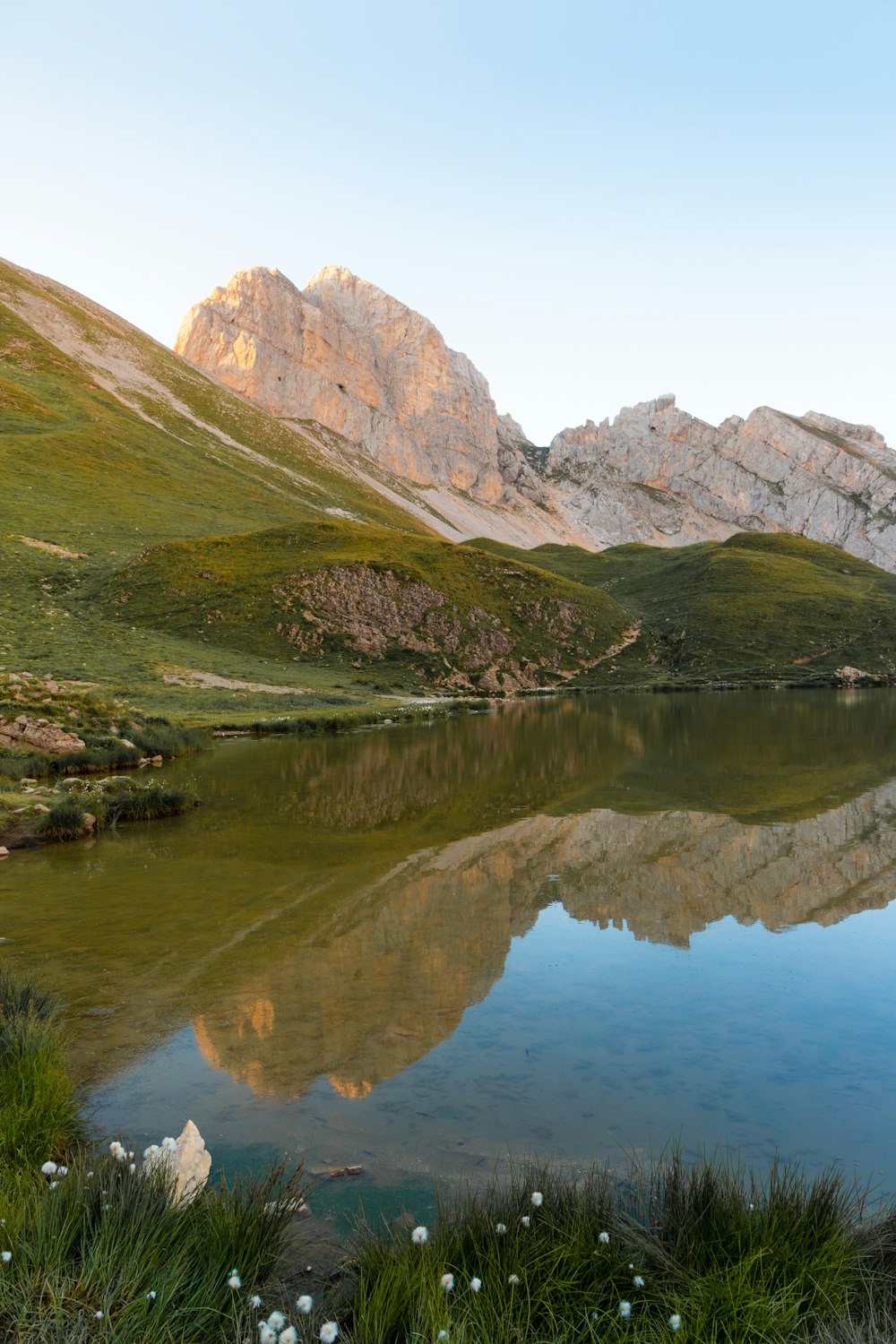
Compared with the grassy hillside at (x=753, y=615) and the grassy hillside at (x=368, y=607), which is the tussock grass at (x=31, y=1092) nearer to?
the grassy hillside at (x=368, y=607)

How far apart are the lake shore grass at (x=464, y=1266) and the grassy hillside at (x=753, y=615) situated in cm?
8747

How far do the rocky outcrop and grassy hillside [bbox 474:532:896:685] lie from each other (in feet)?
228

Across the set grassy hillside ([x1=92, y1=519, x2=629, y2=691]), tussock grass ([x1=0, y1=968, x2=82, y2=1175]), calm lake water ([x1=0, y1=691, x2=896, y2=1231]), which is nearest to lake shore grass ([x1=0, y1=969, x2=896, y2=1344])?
tussock grass ([x1=0, y1=968, x2=82, y2=1175])

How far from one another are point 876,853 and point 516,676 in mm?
70631

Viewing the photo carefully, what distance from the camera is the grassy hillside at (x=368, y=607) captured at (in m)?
78.1

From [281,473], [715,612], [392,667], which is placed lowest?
[392,667]

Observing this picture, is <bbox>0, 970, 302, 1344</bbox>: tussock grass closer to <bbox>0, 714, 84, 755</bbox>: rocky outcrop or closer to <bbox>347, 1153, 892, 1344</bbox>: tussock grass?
<bbox>347, 1153, 892, 1344</bbox>: tussock grass

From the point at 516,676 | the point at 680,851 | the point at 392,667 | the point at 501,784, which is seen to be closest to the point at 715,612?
the point at 516,676

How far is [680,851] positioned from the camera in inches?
649

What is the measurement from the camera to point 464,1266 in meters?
4.61

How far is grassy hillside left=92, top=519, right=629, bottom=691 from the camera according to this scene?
3076 inches

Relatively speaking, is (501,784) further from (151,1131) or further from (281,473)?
(281,473)

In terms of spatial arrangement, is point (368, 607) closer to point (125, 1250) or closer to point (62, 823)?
point (62, 823)

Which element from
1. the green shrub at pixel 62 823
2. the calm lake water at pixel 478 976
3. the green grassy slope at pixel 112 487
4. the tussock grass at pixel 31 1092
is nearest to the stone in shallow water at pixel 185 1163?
the calm lake water at pixel 478 976
